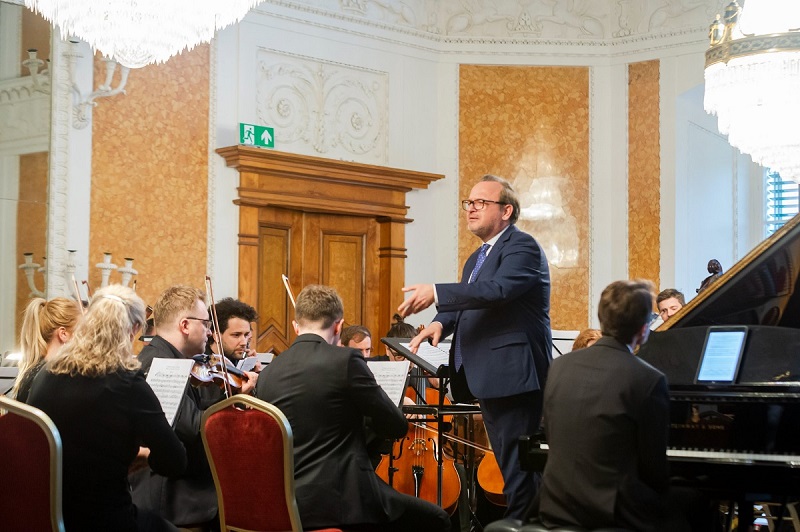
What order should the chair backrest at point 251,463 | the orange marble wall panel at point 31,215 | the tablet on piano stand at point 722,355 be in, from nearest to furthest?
the chair backrest at point 251,463, the tablet on piano stand at point 722,355, the orange marble wall panel at point 31,215

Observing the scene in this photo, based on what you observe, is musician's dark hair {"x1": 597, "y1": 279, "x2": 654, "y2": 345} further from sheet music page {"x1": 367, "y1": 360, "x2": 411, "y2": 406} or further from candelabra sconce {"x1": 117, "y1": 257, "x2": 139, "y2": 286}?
candelabra sconce {"x1": 117, "y1": 257, "x2": 139, "y2": 286}

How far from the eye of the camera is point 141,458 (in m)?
3.44

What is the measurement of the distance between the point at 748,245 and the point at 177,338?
738 cm

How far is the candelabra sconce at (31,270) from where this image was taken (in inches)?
273

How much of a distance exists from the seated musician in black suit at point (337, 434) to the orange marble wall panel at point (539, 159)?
587 cm

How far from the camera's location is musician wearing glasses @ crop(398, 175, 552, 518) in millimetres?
3697

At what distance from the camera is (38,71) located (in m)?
7.11

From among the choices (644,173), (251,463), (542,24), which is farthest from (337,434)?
(542,24)

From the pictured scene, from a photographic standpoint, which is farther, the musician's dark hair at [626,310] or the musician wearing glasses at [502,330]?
the musician wearing glasses at [502,330]

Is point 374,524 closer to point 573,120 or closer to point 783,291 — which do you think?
point 783,291

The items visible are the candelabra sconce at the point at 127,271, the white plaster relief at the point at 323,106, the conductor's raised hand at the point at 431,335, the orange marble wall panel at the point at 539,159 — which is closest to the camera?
the conductor's raised hand at the point at 431,335

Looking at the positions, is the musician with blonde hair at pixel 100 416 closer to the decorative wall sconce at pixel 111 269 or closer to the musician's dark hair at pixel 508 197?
the musician's dark hair at pixel 508 197

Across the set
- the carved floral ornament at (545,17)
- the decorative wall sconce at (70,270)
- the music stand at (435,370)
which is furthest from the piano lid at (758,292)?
the carved floral ornament at (545,17)

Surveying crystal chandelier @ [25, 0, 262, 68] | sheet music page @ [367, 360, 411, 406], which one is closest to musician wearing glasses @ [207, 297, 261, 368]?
sheet music page @ [367, 360, 411, 406]
